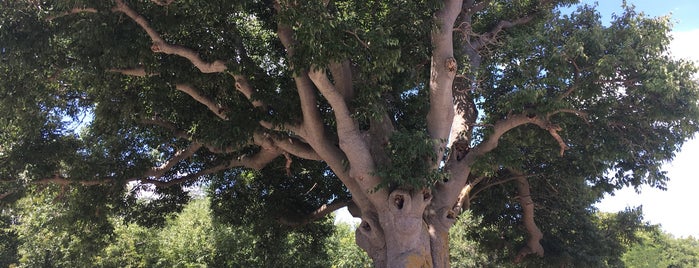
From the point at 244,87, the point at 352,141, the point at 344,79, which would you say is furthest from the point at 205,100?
the point at 352,141

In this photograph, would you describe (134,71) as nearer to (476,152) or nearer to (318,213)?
(318,213)

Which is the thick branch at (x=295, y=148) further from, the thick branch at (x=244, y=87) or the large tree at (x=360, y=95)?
the thick branch at (x=244, y=87)

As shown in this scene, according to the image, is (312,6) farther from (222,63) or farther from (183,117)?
(183,117)

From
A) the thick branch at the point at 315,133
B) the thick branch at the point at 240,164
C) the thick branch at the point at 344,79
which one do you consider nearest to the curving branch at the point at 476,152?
the thick branch at the point at 315,133

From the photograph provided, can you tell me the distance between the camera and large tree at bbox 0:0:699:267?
863cm

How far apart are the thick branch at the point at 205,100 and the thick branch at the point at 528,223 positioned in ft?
22.2

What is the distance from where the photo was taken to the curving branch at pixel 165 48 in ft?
27.5

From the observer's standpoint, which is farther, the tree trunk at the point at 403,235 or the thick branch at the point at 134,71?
the thick branch at the point at 134,71

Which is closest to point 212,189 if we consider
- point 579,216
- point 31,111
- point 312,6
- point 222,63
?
point 31,111

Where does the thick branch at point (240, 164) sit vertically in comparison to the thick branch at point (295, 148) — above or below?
above

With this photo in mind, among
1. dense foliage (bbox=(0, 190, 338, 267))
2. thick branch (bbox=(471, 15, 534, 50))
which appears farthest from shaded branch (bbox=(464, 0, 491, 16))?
dense foliage (bbox=(0, 190, 338, 267))

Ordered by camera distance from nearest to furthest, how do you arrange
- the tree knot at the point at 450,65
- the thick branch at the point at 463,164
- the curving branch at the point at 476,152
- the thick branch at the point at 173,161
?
the tree knot at the point at 450,65, the curving branch at the point at 476,152, the thick branch at the point at 463,164, the thick branch at the point at 173,161

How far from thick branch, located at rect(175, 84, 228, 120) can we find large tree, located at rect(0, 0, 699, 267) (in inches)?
1.6

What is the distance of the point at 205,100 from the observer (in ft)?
32.3
